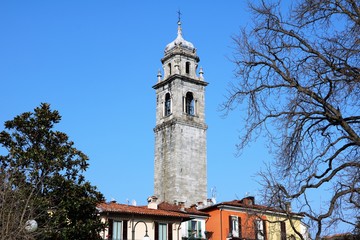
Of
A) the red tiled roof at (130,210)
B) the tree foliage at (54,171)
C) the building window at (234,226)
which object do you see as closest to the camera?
the tree foliage at (54,171)

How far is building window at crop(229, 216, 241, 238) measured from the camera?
4625 centimetres

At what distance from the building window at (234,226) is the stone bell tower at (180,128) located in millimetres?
17892

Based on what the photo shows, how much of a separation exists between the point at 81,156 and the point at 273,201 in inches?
570

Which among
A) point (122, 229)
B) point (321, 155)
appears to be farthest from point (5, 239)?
point (122, 229)

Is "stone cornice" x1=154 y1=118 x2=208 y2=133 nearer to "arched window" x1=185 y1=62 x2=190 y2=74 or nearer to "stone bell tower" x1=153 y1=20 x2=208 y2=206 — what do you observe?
"stone bell tower" x1=153 y1=20 x2=208 y2=206

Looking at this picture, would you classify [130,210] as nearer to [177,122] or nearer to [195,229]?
[195,229]

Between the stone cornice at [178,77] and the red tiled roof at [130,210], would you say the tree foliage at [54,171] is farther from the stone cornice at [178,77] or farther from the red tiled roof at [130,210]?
the stone cornice at [178,77]

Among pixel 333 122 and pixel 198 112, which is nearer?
pixel 333 122

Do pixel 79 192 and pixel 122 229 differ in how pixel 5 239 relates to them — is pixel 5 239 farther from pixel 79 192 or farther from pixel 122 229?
pixel 122 229

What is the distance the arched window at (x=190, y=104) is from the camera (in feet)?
235

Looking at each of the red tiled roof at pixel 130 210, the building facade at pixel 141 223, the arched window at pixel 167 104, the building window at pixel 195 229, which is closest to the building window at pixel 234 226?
the building window at pixel 195 229

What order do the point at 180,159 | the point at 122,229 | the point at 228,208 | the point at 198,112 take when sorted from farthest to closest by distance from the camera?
the point at 198,112
the point at 180,159
the point at 228,208
the point at 122,229

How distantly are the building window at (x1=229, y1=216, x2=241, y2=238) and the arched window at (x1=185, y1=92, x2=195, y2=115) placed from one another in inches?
1035

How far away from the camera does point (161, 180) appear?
2680 inches
